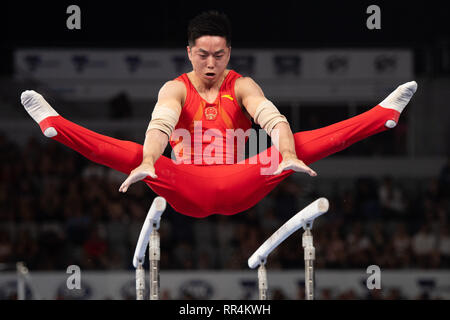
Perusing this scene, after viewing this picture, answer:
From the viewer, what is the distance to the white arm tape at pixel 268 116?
427 centimetres

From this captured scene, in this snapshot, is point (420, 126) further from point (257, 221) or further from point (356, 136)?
point (356, 136)

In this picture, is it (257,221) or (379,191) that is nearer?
(257,221)

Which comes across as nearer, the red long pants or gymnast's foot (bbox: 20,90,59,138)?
gymnast's foot (bbox: 20,90,59,138)

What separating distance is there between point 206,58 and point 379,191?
717 cm

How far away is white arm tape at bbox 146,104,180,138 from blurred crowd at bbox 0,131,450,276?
5421mm

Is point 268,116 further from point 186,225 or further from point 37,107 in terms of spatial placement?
point 186,225

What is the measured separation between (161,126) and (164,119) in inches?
2.7

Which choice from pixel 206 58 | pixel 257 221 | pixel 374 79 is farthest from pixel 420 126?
pixel 206 58

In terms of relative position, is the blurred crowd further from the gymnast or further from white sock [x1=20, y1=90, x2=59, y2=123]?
white sock [x1=20, y1=90, x2=59, y2=123]

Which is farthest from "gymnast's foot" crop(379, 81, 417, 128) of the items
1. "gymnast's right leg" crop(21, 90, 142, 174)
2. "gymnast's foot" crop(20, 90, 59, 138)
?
"gymnast's foot" crop(20, 90, 59, 138)

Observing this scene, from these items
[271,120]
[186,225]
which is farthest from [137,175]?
[186,225]

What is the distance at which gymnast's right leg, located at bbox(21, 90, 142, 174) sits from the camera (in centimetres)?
420

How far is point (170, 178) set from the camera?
14.6 feet

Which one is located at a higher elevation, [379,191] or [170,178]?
[170,178]
